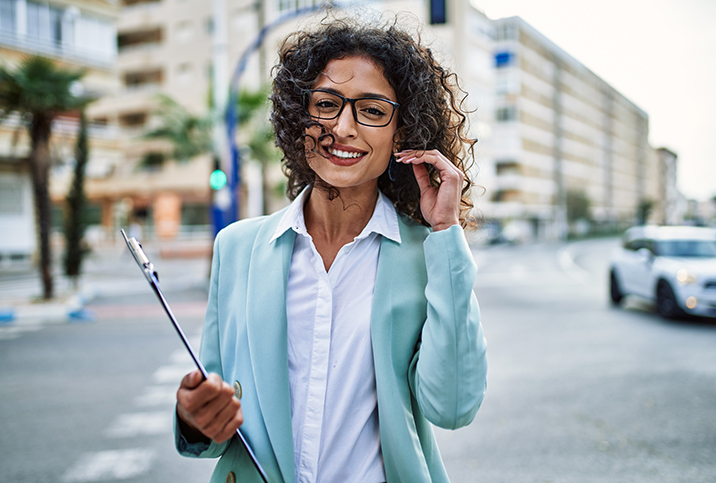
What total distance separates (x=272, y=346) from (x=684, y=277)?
31.2 feet

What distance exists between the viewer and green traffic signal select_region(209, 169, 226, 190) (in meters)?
12.4

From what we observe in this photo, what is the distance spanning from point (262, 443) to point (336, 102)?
3.02ft

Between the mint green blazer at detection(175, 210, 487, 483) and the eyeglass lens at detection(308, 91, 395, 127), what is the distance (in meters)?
0.33

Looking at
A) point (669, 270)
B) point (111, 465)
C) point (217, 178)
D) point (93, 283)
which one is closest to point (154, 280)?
point (111, 465)

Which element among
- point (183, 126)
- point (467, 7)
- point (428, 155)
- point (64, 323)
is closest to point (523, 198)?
point (467, 7)

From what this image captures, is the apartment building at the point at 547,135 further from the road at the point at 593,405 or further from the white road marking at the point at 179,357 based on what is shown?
the white road marking at the point at 179,357

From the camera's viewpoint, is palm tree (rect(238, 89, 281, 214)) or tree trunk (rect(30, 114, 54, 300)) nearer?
tree trunk (rect(30, 114, 54, 300))

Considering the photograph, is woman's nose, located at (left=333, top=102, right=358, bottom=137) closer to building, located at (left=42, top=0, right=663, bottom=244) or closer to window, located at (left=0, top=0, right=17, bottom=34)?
building, located at (left=42, top=0, right=663, bottom=244)

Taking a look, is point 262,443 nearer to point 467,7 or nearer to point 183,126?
point 183,126

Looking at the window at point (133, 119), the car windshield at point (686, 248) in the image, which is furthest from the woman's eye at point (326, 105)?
the window at point (133, 119)

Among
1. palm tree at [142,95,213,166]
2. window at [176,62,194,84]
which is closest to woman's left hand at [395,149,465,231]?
palm tree at [142,95,213,166]

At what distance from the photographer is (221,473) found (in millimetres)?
1435

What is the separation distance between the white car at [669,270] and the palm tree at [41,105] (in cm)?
1133

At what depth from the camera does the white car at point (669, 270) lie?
897 cm
